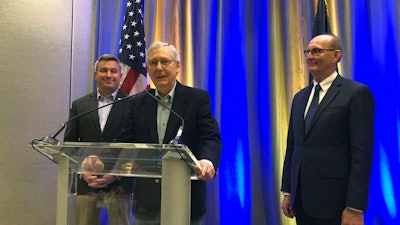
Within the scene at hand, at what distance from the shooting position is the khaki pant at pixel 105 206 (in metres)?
1.32

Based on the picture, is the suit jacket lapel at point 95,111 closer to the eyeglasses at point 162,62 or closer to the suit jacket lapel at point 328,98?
the eyeglasses at point 162,62

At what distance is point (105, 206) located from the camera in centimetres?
136

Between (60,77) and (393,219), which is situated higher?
(60,77)

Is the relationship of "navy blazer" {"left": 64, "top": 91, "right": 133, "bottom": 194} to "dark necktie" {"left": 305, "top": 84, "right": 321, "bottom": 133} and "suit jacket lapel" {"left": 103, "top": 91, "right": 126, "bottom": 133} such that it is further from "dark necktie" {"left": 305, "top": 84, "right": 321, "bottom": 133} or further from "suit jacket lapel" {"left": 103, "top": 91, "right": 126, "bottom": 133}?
"dark necktie" {"left": 305, "top": 84, "right": 321, "bottom": 133}

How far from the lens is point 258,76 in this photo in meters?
3.17

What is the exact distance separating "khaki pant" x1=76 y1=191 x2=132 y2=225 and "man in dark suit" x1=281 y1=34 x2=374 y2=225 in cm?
99

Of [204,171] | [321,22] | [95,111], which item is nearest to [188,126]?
[204,171]

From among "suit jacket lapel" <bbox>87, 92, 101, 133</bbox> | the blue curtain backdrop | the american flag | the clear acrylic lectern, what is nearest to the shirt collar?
the blue curtain backdrop

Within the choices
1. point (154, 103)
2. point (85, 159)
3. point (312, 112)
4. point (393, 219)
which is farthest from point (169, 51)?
point (393, 219)

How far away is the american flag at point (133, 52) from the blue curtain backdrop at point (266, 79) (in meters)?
0.47

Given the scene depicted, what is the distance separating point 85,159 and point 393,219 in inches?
93.1

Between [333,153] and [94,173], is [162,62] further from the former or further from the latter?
[333,153]

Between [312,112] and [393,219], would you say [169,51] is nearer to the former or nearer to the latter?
[312,112]

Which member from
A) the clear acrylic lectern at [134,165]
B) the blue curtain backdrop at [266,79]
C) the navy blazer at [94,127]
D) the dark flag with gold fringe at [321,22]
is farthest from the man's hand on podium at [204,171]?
the dark flag with gold fringe at [321,22]
